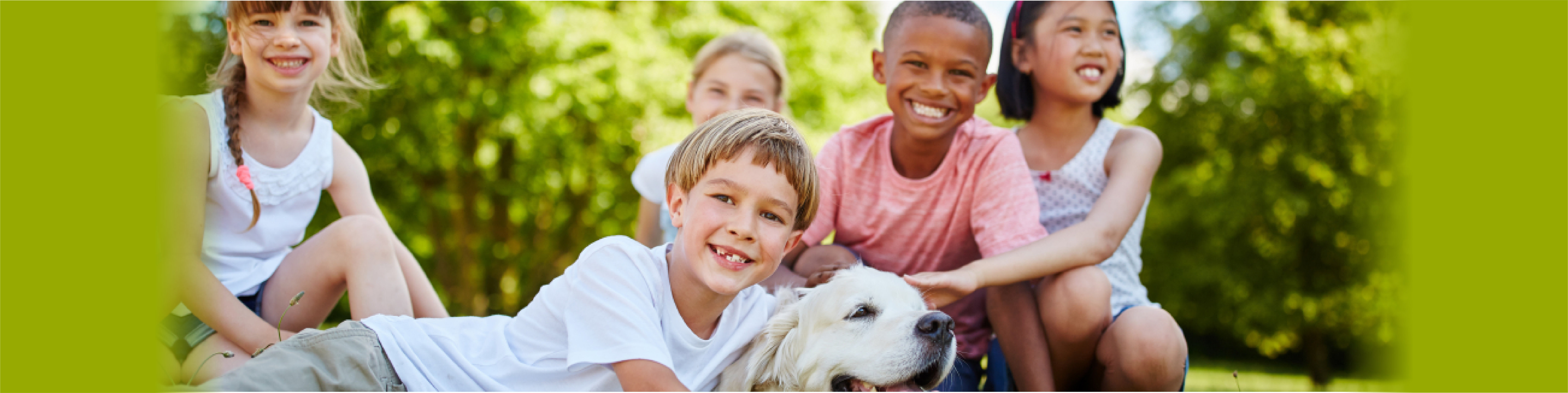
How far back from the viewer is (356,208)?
325 cm

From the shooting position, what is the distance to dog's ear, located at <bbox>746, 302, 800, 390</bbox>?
2.23 metres

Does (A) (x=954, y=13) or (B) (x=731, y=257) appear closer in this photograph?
(B) (x=731, y=257)

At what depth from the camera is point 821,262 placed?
2.90 m

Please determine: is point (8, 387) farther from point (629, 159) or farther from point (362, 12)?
point (629, 159)

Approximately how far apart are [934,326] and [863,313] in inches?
7.4

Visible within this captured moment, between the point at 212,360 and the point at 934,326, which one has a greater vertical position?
the point at 934,326

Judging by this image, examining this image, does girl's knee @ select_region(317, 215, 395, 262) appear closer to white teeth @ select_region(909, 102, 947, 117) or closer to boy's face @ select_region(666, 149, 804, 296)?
boy's face @ select_region(666, 149, 804, 296)

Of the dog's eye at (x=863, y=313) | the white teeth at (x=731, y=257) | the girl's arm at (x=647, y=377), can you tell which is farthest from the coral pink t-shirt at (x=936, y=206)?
the girl's arm at (x=647, y=377)

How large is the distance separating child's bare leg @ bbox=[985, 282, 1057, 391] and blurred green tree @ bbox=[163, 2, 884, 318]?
662cm

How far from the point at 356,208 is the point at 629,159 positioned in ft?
24.3

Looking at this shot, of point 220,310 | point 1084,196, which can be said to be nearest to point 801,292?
point 1084,196

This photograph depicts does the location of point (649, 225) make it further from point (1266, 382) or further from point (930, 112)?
point (1266, 382)

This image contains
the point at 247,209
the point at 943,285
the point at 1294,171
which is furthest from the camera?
the point at 1294,171

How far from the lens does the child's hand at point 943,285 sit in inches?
94.7
